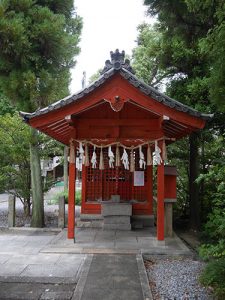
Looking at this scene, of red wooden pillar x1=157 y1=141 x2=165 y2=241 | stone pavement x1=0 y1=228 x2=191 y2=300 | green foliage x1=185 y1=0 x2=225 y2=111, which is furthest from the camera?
red wooden pillar x1=157 y1=141 x2=165 y2=241

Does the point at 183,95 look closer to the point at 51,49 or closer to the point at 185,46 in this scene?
the point at 185,46

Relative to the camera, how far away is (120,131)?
960cm

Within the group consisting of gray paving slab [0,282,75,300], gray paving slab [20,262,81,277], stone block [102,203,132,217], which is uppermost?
stone block [102,203,132,217]

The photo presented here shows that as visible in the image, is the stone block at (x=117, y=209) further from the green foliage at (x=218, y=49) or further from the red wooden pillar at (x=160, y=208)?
the green foliage at (x=218, y=49)

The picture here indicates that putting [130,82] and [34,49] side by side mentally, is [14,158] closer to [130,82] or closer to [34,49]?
[34,49]

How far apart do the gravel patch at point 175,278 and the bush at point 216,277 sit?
7.2 inches

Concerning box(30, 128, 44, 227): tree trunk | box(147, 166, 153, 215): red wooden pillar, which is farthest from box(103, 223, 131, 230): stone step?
box(30, 128, 44, 227): tree trunk

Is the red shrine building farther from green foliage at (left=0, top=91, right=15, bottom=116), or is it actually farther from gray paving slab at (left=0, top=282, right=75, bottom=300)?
green foliage at (left=0, top=91, right=15, bottom=116)

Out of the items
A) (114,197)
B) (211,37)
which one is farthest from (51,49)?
(211,37)

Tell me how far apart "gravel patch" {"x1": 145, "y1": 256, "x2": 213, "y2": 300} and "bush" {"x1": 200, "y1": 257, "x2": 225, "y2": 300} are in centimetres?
18

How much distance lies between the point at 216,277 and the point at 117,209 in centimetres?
584

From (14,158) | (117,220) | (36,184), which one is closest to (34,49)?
(14,158)

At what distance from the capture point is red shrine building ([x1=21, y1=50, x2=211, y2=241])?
8344 millimetres

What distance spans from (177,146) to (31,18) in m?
7.59
